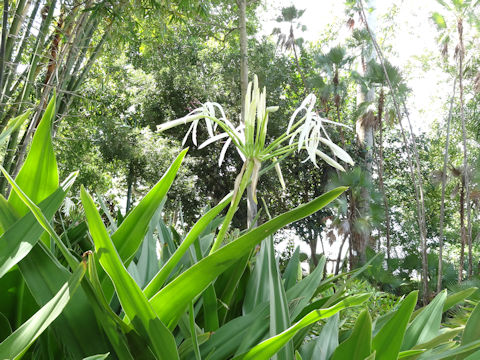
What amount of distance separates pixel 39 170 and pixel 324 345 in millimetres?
518

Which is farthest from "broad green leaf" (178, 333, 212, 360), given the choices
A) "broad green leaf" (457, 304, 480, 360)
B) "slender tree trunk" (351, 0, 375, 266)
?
"slender tree trunk" (351, 0, 375, 266)

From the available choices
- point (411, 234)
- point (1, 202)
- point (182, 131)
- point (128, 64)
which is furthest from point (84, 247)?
point (411, 234)

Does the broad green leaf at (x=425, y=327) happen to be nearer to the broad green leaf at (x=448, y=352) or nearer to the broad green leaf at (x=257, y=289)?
the broad green leaf at (x=448, y=352)

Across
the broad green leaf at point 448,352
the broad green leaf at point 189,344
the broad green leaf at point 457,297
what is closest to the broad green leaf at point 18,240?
the broad green leaf at point 189,344

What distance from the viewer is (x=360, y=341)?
20.9 inches

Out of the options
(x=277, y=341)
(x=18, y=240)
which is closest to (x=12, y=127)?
(x=18, y=240)

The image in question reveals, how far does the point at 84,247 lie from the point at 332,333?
0.57 metres

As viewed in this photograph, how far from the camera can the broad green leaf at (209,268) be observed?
0.47m

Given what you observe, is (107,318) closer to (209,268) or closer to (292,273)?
(209,268)

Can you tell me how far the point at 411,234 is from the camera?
12586mm

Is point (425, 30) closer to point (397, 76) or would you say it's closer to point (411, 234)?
point (397, 76)

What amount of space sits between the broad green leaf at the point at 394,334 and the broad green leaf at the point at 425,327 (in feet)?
0.50

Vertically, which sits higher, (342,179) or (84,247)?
(84,247)

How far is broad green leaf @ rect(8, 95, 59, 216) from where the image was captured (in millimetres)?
595
